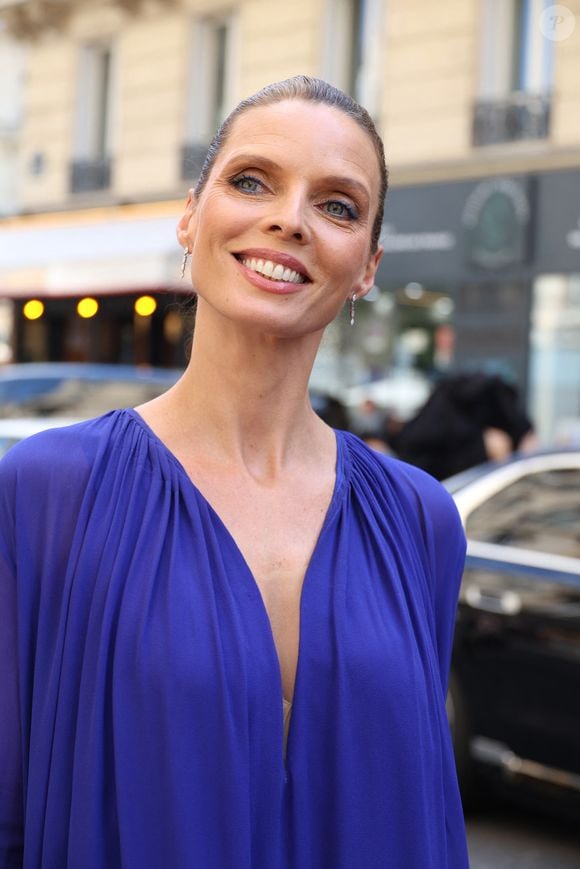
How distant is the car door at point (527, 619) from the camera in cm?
481

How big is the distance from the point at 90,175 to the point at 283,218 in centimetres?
1755

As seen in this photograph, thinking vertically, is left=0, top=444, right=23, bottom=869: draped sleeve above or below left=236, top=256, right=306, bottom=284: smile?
below

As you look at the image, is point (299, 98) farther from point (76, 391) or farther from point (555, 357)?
point (555, 357)

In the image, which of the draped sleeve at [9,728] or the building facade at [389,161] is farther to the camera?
the building facade at [389,161]

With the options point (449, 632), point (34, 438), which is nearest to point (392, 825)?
point (449, 632)

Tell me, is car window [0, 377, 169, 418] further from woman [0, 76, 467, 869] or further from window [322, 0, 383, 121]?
window [322, 0, 383, 121]

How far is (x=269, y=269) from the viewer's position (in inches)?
64.4

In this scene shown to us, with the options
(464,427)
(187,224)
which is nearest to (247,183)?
(187,224)

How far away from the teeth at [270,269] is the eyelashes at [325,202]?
0.10 meters

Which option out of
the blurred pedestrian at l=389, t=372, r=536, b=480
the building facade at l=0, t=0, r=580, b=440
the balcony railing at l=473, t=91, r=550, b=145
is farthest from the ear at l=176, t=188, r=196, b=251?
the balcony railing at l=473, t=91, r=550, b=145

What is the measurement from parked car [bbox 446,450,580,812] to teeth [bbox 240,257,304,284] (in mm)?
3450

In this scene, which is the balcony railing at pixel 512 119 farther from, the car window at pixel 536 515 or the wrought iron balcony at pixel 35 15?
the car window at pixel 536 515

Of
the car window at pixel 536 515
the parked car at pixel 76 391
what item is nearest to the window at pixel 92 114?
the parked car at pixel 76 391

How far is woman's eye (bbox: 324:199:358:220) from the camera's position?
169 centimetres
